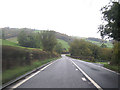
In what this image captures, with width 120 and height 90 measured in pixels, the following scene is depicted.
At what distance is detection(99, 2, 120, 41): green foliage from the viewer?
Result: 1048 cm

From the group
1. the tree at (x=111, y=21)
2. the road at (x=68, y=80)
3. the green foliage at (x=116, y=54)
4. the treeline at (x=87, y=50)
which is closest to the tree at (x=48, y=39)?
the green foliage at (x=116, y=54)

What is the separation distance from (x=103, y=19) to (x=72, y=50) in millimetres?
84462

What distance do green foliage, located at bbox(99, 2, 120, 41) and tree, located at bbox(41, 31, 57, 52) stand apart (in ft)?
96.0

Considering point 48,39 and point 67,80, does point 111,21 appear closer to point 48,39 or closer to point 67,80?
point 67,80

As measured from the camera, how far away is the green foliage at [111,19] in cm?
1048

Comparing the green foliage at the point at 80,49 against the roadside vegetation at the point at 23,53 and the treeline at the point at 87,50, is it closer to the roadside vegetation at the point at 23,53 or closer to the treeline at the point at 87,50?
the treeline at the point at 87,50

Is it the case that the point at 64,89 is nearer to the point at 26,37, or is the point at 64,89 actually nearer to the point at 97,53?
the point at 26,37

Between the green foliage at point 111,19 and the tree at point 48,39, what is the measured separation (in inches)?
1152

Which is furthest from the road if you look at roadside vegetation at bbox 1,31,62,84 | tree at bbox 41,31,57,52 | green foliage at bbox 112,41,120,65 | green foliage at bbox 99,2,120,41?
tree at bbox 41,31,57,52

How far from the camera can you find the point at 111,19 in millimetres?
12070

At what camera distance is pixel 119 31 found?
40.1ft

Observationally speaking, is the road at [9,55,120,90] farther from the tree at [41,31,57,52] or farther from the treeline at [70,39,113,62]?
the treeline at [70,39,113,62]

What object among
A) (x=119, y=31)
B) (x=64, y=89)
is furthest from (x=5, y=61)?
(x=119, y=31)

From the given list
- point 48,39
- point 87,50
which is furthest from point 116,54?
point 87,50
